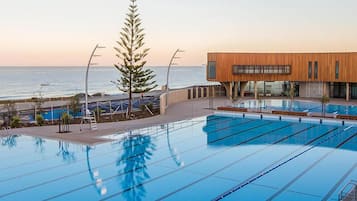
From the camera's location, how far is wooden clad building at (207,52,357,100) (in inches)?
1154

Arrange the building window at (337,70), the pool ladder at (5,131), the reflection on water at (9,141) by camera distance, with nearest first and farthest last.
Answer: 1. the reflection on water at (9,141)
2. the pool ladder at (5,131)
3. the building window at (337,70)

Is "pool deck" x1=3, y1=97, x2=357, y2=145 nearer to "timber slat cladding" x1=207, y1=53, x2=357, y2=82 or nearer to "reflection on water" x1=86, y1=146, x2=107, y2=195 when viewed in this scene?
"reflection on water" x1=86, y1=146, x2=107, y2=195

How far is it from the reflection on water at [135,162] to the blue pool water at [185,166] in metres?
0.03

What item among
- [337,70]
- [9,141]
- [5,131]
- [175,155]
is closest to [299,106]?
[337,70]

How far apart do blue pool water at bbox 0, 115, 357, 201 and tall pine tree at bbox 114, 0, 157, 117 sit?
6.73 metres

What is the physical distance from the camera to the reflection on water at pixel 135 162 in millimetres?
9797

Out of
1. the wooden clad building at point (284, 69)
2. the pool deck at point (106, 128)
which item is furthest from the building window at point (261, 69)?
the pool deck at point (106, 128)

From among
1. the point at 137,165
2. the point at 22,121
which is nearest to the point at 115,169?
the point at 137,165

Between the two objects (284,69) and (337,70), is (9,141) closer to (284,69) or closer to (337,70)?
(284,69)

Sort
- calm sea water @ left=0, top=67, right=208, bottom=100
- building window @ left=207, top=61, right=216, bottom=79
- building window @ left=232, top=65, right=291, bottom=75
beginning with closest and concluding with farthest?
building window @ left=232, top=65, right=291, bottom=75
building window @ left=207, top=61, right=216, bottom=79
calm sea water @ left=0, top=67, right=208, bottom=100

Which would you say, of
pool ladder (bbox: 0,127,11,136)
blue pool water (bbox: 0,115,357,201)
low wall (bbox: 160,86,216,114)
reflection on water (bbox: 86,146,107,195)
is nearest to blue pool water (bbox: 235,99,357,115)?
low wall (bbox: 160,86,216,114)

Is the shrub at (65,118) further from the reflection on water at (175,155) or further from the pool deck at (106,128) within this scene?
the reflection on water at (175,155)

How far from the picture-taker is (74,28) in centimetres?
2950

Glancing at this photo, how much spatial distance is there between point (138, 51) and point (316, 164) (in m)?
14.4
